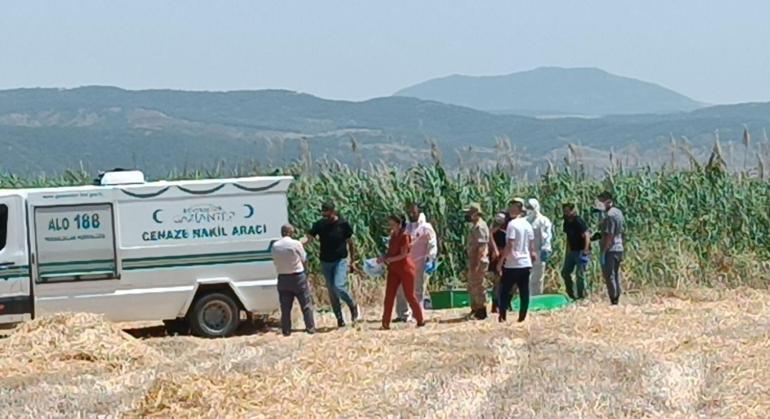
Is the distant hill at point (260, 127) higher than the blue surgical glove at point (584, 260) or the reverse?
higher

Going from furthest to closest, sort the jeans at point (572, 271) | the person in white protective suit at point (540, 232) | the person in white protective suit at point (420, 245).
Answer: the jeans at point (572, 271) → the person in white protective suit at point (540, 232) → the person in white protective suit at point (420, 245)

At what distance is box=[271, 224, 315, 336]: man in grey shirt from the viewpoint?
16641 mm

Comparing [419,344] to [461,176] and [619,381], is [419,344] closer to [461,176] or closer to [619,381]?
[619,381]

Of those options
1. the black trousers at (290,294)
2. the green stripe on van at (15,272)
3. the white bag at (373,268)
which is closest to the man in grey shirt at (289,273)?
the black trousers at (290,294)

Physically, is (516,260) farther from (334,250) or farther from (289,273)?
(289,273)

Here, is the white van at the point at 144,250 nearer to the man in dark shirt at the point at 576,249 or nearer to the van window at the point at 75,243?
the van window at the point at 75,243

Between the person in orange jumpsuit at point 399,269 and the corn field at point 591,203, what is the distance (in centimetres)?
400

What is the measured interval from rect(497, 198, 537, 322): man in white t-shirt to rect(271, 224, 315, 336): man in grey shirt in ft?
8.46

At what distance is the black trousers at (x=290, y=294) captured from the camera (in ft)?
55.1

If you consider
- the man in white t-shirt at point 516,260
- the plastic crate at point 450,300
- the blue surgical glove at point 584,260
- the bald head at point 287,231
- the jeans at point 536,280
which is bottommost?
the plastic crate at point 450,300

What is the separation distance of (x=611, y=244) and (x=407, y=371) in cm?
757

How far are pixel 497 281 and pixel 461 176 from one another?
524 cm

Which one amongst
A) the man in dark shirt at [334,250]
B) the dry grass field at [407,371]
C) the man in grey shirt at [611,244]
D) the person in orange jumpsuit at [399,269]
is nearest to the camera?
the dry grass field at [407,371]

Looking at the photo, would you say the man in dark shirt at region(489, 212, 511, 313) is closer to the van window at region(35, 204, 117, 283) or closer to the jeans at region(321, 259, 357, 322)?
the jeans at region(321, 259, 357, 322)
